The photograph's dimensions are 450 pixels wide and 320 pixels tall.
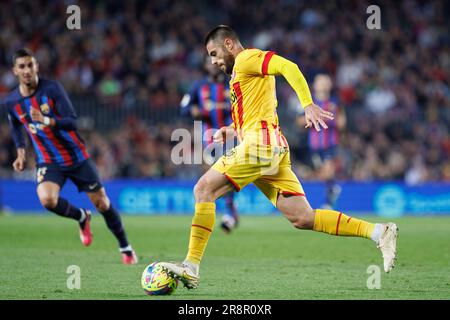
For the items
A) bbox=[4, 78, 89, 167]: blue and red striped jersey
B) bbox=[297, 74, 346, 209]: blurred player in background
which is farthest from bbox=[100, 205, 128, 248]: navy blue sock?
bbox=[297, 74, 346, 209]: blurred player in background

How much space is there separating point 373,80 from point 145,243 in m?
11.7

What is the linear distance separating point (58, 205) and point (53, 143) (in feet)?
2.32

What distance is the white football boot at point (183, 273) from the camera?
7.18m

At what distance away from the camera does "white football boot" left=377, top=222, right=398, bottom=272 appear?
734 cm

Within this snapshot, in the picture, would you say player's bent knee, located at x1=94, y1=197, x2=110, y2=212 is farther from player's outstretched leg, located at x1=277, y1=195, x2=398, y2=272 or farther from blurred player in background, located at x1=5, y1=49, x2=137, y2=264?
player's outstretched leg, located at x1=277, y1=195, x2=398, y2=272

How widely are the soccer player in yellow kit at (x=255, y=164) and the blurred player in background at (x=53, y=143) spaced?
254 centimetres

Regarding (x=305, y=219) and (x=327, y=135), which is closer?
(x=305, y=219)

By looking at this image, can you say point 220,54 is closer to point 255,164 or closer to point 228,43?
point 228,43

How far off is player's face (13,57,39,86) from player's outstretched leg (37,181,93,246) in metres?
1.16

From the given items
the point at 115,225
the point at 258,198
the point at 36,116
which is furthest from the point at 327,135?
the point at 36,116

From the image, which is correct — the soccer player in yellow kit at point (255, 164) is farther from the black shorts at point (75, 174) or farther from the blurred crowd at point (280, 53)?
the blurred crowd at point (280, 53)

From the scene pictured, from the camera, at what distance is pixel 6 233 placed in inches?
527

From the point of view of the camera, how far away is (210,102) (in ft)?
46.1
